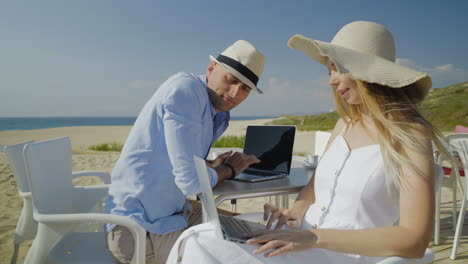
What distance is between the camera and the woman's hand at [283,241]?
1086mm

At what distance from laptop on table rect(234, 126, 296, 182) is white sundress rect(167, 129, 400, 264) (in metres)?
0.69

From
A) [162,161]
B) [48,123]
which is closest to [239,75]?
[162,161]

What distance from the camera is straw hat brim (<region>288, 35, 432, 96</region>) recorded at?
4.08ft

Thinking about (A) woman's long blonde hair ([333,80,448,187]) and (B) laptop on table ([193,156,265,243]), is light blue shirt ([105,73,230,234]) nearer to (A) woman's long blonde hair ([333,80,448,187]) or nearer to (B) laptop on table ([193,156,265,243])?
(B) laptop on table ([193,156,265,243])

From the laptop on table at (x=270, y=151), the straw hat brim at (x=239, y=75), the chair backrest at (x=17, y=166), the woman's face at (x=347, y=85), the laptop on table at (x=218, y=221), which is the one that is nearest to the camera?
the laptop on table at (x=218, y=221)

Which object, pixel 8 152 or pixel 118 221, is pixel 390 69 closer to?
pixel 118 221

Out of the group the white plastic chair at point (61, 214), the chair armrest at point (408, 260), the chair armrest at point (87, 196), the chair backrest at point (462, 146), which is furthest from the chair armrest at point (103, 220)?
the chair backrest at point (462, 146)

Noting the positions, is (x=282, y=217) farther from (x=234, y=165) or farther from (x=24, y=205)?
(x=24, y=205)

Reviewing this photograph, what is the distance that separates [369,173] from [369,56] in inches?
18.3

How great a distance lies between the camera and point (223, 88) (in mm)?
2049

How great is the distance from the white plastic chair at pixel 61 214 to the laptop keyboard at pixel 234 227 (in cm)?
42

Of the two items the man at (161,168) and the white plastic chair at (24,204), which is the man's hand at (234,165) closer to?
the man at (161,168)

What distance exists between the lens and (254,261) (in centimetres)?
110

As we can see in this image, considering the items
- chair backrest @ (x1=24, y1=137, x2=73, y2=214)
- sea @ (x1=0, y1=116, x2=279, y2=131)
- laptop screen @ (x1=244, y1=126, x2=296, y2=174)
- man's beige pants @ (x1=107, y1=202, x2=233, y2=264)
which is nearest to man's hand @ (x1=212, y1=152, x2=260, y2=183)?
laptop screen @ (x1=244, y1=126, x2=296, y2=174)
